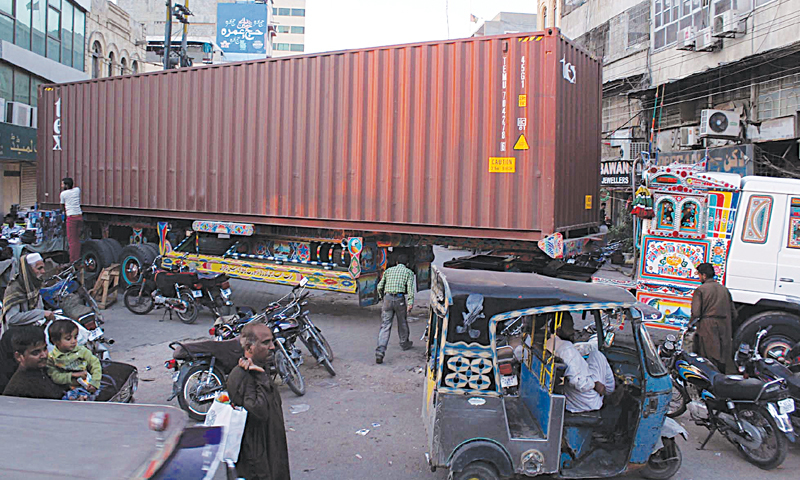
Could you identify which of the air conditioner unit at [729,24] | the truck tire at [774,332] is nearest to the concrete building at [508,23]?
the air conditioner unit at [729,24]

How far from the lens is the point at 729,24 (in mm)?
13625

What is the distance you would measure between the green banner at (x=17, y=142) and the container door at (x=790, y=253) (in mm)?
18301

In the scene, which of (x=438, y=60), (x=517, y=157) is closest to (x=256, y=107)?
(x=438, y=60)

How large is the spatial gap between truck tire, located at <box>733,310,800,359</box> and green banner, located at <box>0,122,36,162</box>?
18124mm

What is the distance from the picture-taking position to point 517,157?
7648 millimetres

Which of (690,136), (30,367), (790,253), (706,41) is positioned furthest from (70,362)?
(690,136)

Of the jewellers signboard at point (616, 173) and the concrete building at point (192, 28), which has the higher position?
the concrete building at point (192, 28)

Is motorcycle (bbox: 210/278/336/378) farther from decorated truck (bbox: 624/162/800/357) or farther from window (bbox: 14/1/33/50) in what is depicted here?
window (bbox: 14/1/33/50)

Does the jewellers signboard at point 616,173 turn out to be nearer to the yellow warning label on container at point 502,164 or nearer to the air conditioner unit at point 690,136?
the air conditioner unit at point 690,136

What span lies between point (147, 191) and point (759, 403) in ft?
33.1

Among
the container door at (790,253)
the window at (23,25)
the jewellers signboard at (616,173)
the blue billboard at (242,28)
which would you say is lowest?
the container door at (790,253)

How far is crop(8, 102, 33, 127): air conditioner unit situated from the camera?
17281mm

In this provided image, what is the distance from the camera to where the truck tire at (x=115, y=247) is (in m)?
11.6

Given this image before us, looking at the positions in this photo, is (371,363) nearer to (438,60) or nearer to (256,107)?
(438,60)
